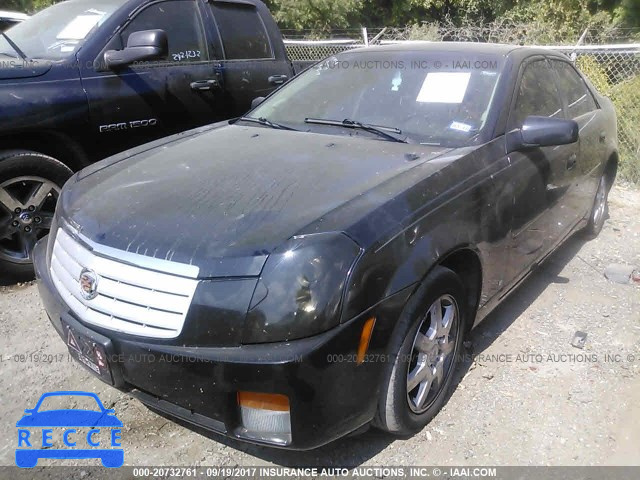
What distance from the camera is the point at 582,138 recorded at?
4012 mm

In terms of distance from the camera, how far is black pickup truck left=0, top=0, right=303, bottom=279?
153 inches

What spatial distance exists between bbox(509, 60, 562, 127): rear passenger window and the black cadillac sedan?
0.03 meters

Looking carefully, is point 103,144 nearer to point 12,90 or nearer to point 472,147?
point 12,90

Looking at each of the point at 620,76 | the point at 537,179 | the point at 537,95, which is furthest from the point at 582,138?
the point at 620,76

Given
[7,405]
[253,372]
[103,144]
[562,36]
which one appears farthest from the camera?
[562,36]

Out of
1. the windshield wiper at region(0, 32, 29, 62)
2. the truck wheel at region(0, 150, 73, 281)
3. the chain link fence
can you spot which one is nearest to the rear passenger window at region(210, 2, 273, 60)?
the chain link fence

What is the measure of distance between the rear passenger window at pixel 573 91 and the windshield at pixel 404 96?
93 cm

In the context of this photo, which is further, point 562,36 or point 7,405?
point 562,36

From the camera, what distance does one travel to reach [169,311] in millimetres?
2094

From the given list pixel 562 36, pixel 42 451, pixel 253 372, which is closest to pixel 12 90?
pixel 42 451

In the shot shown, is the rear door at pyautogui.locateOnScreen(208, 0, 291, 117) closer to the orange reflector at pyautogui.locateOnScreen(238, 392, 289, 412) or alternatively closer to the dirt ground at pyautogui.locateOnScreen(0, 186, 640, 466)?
the dirt ground at pyautogui.locateOnScreen(0, 186, 640, 466)

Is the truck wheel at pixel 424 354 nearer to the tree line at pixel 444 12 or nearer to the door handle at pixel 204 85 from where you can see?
the door handle at pixel 204 85

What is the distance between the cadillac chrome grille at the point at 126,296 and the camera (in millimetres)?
2090

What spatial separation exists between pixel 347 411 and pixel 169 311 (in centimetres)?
74
